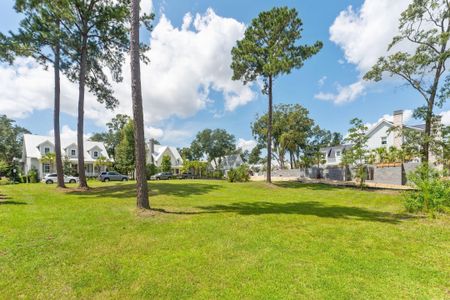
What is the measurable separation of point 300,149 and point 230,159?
19701 millimetres

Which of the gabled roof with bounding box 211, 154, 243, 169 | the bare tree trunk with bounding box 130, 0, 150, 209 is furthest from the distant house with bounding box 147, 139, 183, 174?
the bare tree trunk with bounding box 130, 0, 150, 209

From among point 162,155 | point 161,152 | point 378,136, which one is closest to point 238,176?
point 378,136

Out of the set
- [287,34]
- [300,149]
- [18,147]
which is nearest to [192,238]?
[287,34]

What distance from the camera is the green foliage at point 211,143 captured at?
57.1m

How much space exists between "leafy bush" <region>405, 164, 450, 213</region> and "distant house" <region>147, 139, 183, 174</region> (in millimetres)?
44378

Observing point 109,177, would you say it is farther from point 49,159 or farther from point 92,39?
point 92,39

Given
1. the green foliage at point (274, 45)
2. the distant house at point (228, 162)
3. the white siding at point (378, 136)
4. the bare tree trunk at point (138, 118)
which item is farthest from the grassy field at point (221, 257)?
the distant house at point (228, 162)

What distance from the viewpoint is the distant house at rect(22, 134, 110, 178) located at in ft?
107

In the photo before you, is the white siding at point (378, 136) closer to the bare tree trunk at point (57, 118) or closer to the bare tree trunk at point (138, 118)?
the bare tree trunk at point (138, 118)

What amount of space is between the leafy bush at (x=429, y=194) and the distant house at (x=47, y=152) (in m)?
36.9

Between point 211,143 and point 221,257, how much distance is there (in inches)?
2083

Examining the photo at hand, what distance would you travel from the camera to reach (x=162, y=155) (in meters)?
49.5

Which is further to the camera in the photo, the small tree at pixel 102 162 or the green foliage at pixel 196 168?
the green foliage at pixel 196 168

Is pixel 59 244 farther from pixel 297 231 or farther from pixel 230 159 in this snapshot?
pixel 230 159
